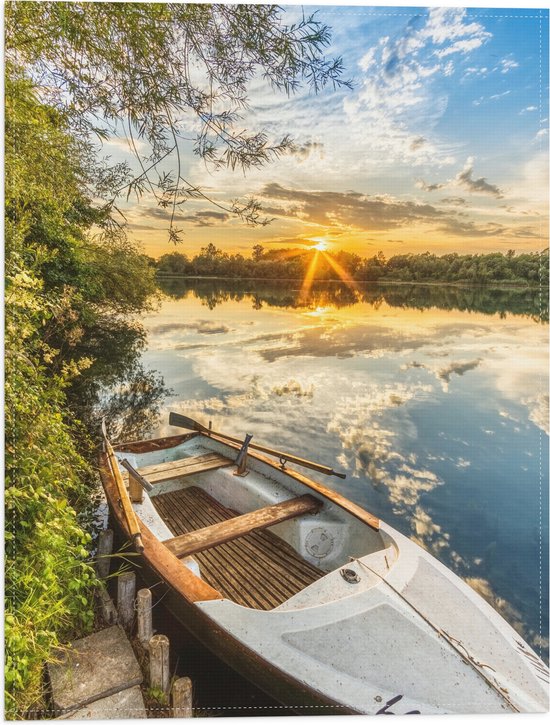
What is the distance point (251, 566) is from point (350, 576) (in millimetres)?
998

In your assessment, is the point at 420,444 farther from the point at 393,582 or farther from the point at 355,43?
the point at 355,43

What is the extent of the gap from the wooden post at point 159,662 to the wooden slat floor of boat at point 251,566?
619 millimetres

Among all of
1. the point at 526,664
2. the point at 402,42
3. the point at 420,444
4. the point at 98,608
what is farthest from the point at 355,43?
the point at 420,444

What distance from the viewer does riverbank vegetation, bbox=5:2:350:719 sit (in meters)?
1.94

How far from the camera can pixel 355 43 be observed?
2328 millimetres

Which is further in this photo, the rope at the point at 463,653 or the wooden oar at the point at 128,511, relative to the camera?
the wooden oar at the point at 128,511

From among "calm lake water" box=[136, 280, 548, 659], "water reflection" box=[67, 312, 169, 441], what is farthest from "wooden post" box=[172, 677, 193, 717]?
"water reflection" box=[67, 312, 169, 441]

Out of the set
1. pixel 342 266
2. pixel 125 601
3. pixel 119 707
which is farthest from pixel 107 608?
pixel 342 266

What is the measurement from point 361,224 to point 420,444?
2.95m

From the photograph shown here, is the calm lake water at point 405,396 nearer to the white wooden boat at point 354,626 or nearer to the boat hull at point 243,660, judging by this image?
the white wooden boat at point 354,626

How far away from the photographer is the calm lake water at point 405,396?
10.7 feet

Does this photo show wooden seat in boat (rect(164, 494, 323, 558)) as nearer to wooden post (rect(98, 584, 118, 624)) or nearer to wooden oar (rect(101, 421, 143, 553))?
wooden oar (rect(101, 421, 143, 553))

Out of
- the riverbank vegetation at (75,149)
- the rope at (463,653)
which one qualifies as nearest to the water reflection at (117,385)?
the riverbank vegetation at (75,149)

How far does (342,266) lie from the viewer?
342cm
